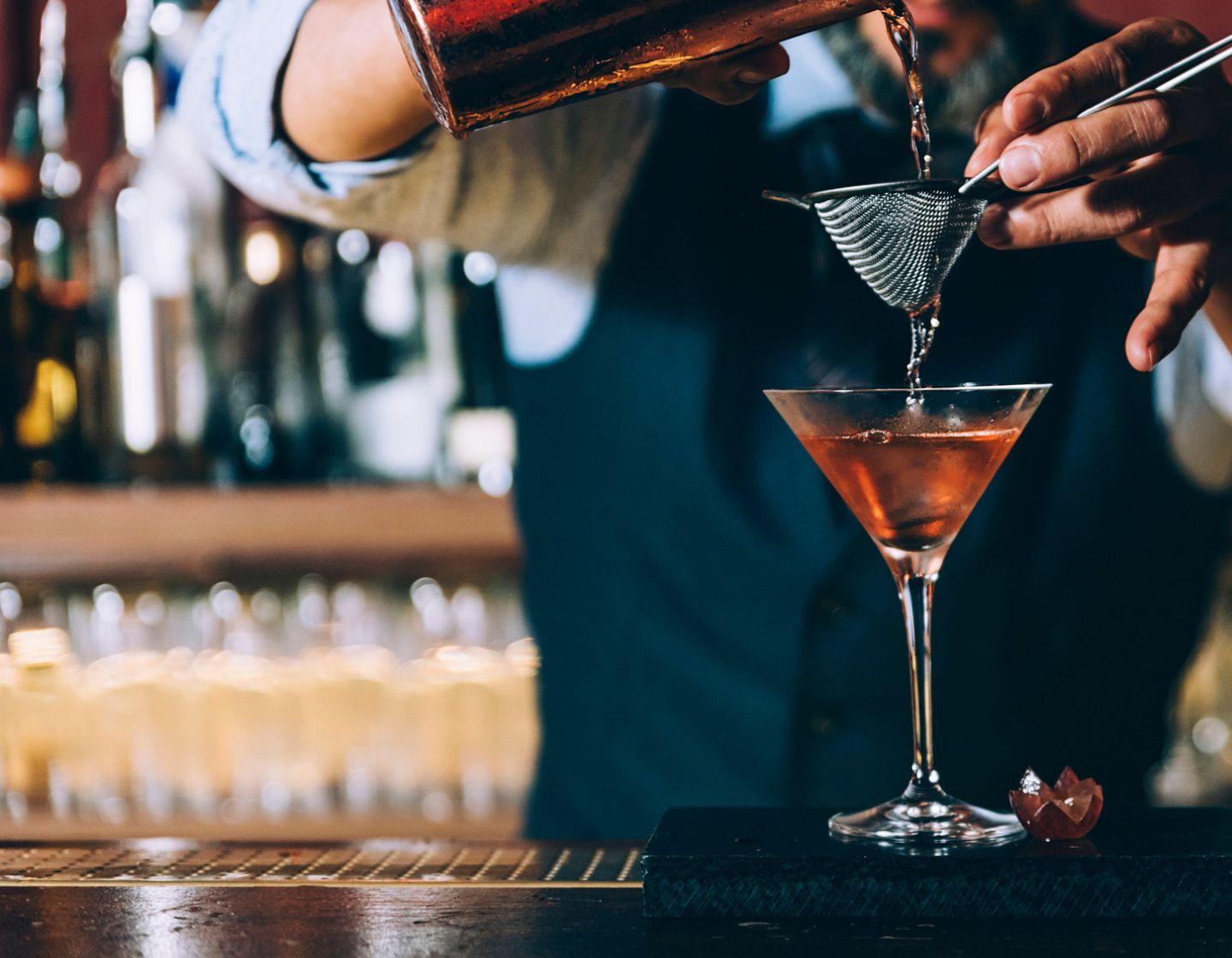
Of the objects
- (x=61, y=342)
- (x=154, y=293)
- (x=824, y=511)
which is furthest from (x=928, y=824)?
(x=61, y=342)

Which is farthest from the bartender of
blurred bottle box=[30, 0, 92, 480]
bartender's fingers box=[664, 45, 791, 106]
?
blurred bottle box=[30, 0, 92, 480]

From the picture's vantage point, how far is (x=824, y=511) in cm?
149

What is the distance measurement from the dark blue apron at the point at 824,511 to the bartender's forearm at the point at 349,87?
43cm

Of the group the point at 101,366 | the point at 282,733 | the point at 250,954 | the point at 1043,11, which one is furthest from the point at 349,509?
the point at 250,954

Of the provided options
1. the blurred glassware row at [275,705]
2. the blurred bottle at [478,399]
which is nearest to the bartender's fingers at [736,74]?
the blurred bottle at [478,399]

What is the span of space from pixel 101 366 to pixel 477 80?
1443 mm

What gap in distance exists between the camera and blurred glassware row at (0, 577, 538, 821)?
2.05m

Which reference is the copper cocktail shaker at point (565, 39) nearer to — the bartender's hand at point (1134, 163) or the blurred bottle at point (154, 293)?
the bartender's hand at point (1134, 163)

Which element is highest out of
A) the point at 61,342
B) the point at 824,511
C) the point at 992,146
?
the point at 61,342

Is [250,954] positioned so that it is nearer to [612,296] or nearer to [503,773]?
[612,296]

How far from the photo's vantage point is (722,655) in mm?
1579

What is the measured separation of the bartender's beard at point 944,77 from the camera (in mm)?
1448

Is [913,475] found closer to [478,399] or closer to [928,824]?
[928,824]

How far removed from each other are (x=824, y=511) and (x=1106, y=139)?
2.14 feet
